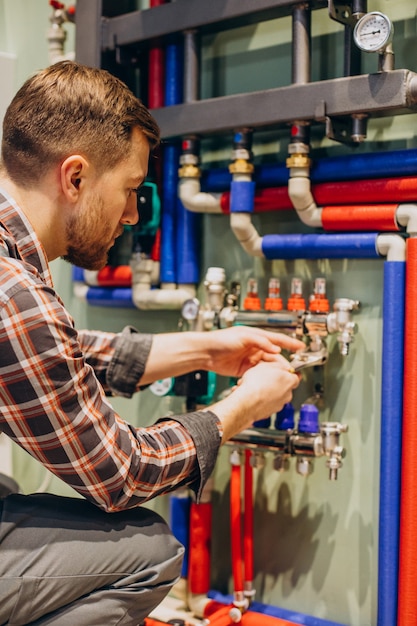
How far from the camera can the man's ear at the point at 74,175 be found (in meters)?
1.11

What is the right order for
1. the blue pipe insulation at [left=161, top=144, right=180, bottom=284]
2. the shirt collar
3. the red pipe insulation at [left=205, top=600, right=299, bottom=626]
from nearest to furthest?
the shirt collar → the red pipe insulation at [left=205, top=600, right=299, bottom=626] → the blue pipe insulation at [left=161, top=144, right=180, bottom=284]

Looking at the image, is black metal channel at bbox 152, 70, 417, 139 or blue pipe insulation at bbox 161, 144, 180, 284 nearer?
black metal channel at bbox 152, 70, 417, 139

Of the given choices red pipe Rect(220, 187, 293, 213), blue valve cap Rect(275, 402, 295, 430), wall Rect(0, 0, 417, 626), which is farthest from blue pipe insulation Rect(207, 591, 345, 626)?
red pipe Rect(220, 187, 293, 213)

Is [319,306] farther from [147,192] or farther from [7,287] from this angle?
[7,287]

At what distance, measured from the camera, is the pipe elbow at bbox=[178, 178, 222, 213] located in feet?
5.22

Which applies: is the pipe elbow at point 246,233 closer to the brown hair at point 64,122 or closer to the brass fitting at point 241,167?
the brass fitting at point 241,167

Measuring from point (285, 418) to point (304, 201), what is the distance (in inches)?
16.5

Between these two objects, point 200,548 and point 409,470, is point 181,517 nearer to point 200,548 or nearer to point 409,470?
point 200,548

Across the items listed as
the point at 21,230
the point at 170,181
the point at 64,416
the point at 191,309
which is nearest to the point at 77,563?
the point at 64,416

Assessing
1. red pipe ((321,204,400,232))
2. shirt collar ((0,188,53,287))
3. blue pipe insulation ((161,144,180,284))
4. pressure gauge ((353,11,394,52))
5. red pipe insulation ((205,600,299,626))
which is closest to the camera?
shirt collar ((0,188,53,287))

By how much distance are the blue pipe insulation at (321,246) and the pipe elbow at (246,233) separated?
16 mm

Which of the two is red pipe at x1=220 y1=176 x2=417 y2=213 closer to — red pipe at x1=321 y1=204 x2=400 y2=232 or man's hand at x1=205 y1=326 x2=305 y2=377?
red pipe at x1=321 y1=204 x2=400 y2=232

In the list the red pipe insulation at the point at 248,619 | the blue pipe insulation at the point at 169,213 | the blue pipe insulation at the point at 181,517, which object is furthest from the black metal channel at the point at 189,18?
the red pipe insulation at the point at 248,619

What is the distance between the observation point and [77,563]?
3.39ft
